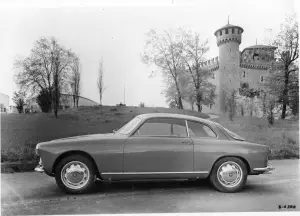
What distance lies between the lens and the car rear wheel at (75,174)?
340 cm

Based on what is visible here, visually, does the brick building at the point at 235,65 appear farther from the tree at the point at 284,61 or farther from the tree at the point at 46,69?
the tree at the point at 46,69

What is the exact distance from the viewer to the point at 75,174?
3416mm

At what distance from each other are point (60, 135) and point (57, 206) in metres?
1.49

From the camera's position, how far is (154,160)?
348 centimetres

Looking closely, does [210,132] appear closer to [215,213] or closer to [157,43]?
[215,213]

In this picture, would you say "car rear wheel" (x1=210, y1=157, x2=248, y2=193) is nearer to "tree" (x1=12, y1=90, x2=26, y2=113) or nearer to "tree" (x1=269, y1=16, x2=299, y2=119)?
"tree" (x1=269, y1=16, x2=299, y2=119)

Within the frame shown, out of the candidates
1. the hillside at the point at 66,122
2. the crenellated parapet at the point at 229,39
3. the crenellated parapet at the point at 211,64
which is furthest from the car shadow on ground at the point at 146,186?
the crenellated parapet at the point at 229,39

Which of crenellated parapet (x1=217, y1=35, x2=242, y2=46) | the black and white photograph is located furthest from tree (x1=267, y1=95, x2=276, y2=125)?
crenellated parapet (x1=217, y1=35, x2=242, y2=46)

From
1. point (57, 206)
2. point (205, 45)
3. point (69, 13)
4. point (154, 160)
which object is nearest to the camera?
point (57, 206)

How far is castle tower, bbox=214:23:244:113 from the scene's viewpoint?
4777 millimetres

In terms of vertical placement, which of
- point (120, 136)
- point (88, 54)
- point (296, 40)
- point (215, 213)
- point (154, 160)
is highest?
point (296, 40)

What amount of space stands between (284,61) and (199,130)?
2.65 m

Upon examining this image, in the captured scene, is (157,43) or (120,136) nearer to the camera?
(120,136)

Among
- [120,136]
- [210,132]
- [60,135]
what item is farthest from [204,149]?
[60,135]
